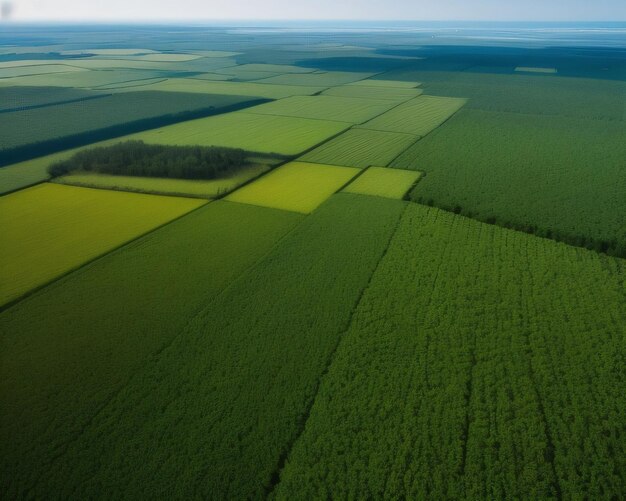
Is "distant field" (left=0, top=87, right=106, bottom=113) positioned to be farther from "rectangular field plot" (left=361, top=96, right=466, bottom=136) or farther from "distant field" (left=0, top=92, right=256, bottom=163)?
"rectangular field plot" (left=361, top=96, right=466, bottom=136)

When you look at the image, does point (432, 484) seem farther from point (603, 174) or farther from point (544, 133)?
point (544, 133)

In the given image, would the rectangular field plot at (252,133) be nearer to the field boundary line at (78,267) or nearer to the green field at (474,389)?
the field boundary line at (78,267)

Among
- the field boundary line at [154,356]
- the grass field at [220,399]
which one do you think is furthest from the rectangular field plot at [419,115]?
the grass field at [220,399]

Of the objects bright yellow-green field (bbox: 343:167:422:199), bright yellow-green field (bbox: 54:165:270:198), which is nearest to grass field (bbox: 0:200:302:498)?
bright yellow-green field (bbox: 54:165:270:198)

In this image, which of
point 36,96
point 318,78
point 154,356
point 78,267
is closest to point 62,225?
point 78,267

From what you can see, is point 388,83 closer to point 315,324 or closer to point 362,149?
point 362,149

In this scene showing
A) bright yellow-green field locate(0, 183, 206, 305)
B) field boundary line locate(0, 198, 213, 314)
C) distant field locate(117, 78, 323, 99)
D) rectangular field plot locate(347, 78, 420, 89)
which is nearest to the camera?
field boundary line locate(0, 198, 213, 314)
